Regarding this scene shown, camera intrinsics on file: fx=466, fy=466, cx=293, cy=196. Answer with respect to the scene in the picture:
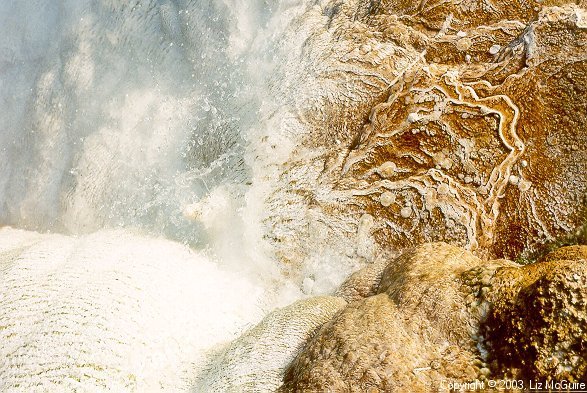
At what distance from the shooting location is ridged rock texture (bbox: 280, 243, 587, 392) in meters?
2.41

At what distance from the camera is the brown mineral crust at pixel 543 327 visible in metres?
2.36

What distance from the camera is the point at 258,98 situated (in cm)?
524

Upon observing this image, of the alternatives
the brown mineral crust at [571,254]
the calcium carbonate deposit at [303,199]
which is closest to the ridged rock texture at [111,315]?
the calcium carbonate deposit at [303,199]

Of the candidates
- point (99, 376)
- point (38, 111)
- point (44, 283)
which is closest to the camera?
point (99, 376)

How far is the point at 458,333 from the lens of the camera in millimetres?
2764

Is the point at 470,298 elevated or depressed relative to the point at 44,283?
depressed

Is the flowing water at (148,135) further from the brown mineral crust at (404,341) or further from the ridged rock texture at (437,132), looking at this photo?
the brown mineral crust at (404,341)

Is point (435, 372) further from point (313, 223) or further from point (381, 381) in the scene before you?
point (313, 223)

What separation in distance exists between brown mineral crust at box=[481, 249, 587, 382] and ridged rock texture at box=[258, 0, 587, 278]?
4.72 ft

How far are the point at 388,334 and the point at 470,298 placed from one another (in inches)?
21.5

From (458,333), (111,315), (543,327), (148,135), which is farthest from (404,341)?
(148,135)

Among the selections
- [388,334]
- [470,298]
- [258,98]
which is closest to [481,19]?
[258,98]

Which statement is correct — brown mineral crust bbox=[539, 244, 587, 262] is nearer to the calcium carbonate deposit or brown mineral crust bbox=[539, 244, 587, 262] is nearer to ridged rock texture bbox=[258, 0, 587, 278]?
the calcium carbonate deposit

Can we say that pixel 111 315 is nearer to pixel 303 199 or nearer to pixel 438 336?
pixel 303 199
